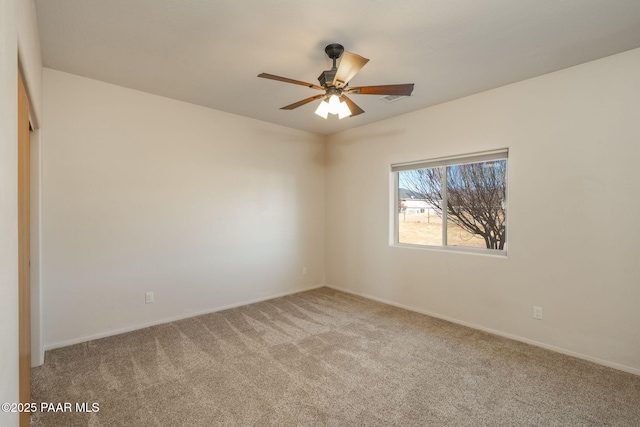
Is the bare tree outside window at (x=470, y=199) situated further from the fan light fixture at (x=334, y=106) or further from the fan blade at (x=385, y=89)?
the fan light fixture at (x=334, y=106)

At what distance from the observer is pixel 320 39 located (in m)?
2.20

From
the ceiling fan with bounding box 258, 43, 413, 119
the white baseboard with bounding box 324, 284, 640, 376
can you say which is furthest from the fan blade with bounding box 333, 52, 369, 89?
the white baseboard with bounding box 324, 284, 640, 376

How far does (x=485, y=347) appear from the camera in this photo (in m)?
2.78

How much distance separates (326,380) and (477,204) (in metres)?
2.55

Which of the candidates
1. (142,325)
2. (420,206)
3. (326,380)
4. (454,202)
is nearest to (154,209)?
(142,325)

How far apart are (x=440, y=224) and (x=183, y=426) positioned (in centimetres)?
327

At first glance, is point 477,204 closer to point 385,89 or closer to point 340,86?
point 385,89

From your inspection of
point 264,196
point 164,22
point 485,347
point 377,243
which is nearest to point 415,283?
point 377,243

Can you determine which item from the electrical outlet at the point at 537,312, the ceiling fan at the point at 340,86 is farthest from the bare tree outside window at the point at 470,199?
the ceiling fan at the point at 340,86

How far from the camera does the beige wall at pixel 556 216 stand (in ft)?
7.82

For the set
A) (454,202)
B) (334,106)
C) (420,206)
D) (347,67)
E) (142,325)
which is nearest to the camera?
(347,67)

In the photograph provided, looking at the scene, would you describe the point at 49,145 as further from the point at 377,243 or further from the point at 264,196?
the point at 377,243

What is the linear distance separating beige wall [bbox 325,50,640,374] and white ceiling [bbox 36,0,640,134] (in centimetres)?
31

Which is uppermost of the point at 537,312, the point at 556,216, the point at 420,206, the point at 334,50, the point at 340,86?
the point at 334,50
